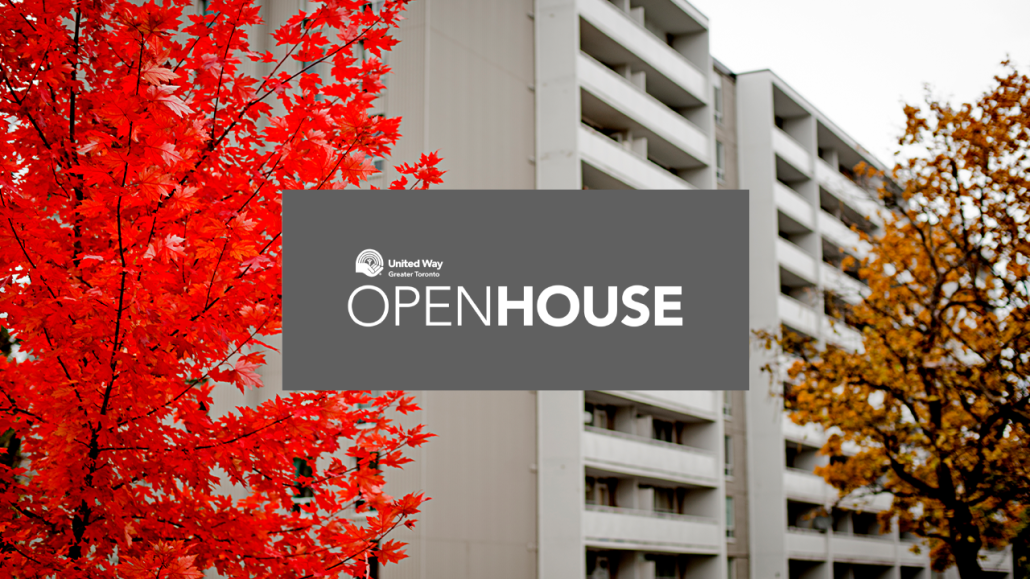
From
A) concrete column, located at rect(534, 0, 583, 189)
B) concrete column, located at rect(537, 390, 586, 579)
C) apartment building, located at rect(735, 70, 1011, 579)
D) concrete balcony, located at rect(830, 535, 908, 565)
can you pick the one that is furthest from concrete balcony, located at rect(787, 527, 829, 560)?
concrete column, located at rect(534, 0, 583, 189)

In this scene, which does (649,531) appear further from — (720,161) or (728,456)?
(720,161)

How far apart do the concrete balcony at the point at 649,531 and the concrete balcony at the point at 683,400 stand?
11.9 feet

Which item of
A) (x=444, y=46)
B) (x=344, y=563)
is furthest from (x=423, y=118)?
(x=344, y=563)

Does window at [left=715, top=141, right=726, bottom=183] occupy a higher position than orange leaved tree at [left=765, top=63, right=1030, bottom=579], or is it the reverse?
window at [left=715, top=141, right=726, bottom=183]

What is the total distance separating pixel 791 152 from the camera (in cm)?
4494

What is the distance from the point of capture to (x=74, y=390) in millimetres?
5496

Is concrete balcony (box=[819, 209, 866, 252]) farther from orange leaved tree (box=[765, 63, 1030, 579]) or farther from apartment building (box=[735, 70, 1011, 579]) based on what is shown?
orange leaved tree (box=[765, 63, 1030, 579])

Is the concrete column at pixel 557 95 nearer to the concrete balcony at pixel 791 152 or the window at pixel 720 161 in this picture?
the window at pixel 720 161

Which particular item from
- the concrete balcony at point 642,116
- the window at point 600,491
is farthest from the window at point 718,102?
the window at point 600,491

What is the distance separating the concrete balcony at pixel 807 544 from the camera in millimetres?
39688

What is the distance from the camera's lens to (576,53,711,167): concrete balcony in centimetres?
3161

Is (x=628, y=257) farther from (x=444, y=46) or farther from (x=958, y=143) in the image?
(x=444, y=46)

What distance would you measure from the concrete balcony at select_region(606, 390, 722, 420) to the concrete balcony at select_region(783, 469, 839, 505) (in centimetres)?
600

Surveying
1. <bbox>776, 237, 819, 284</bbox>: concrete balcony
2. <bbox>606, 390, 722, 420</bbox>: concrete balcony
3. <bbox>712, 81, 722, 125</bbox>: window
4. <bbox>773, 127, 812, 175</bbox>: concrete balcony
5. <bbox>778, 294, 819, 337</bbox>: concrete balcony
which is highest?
<bbox>712, 81, 722, 125</bbox>: window
